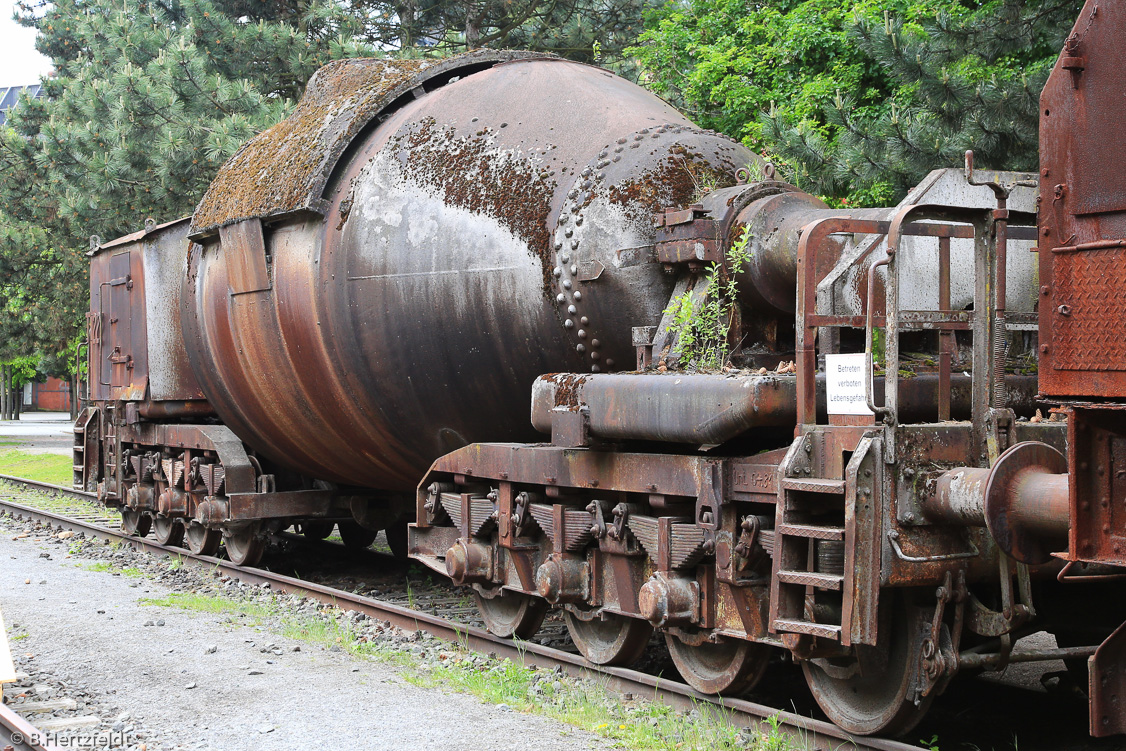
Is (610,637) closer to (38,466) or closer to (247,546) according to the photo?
(247,546)

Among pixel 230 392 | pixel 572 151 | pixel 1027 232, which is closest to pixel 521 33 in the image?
pixel 230 392

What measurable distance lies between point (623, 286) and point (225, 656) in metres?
3.40

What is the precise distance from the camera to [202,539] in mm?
11844

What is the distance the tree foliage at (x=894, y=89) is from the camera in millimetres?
9789

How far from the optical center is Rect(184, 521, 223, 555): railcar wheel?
11742mm

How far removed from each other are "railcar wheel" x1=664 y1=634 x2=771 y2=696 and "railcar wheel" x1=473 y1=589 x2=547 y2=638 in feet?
4.27

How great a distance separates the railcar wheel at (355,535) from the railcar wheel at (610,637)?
624 cm

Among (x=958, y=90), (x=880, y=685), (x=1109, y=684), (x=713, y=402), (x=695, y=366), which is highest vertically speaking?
(x=958, y=90)

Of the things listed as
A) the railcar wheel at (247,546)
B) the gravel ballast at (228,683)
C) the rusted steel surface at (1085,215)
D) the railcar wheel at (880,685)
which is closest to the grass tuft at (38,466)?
the railcar wheel at (247,546)

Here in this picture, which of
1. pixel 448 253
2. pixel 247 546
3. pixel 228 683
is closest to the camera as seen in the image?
pixel 228 683

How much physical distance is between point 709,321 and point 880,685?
199 centimetres

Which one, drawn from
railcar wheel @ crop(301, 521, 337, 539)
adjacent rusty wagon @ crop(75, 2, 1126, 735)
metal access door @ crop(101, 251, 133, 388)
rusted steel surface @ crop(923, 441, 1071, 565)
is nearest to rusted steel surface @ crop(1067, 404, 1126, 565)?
adjacent rusty wagon @ crop(75, 2, 1126, 735)

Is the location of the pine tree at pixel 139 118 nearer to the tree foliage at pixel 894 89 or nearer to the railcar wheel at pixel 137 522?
the railcar wheel at pixel 137 522

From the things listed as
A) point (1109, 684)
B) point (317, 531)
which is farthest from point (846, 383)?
point (317, 531)
